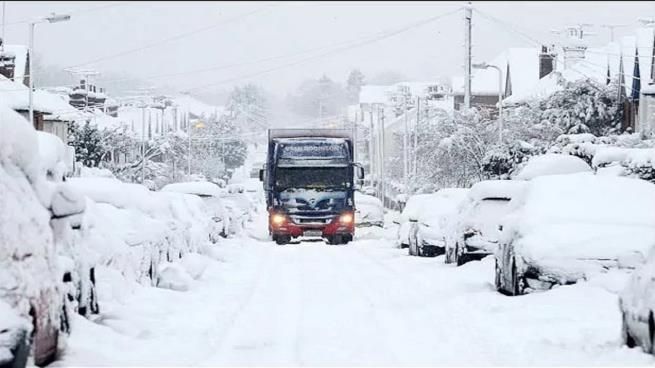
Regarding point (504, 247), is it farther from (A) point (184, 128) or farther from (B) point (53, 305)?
(A) point (184, 128)

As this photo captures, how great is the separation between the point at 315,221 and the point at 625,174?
10743mm

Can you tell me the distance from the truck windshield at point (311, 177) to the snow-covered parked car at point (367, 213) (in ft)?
44.4

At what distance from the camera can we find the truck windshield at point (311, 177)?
36125 mm

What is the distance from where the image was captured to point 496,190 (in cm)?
2077

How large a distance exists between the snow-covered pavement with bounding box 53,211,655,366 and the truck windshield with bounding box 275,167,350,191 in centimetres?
1617

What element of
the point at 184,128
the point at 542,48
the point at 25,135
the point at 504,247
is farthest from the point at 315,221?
the point at 184,128

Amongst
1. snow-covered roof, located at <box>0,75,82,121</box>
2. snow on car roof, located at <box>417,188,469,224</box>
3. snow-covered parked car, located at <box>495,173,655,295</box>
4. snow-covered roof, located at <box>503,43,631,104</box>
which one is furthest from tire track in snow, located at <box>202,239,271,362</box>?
snow-covered roof, located at <box>503,43,631,104</box>

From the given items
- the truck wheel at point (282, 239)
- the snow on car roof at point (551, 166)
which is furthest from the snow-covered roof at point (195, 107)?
the snow on car roof at point (551, 166)

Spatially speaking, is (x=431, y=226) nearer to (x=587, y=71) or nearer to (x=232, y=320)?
(x=232, y=320)

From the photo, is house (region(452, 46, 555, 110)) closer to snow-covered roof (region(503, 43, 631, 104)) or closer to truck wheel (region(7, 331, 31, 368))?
snow-covered roof (region(503, 43, 631, 104))

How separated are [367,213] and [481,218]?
97.5 feet

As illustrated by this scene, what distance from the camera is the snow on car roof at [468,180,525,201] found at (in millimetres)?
20531

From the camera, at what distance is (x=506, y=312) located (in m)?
13.9

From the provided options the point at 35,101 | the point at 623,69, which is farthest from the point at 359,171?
the point at 623,69
